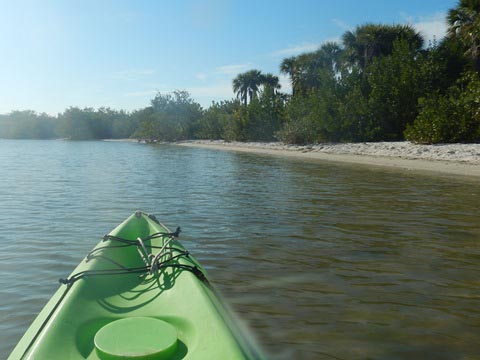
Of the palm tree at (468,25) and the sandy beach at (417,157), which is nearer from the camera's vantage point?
the sandy beach at (417,157)

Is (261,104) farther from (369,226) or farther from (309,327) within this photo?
(309,327)

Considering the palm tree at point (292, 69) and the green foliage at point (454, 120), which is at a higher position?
the palm tree at point (292, 69)

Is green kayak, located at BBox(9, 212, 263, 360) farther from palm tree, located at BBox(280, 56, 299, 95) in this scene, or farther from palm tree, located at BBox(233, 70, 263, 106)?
palm tree, located at BBox(233, 70, 263, 106)

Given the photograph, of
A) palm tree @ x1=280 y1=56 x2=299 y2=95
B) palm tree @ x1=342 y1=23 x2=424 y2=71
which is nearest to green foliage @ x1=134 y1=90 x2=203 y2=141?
palm tree @ x1=280 y1=56 x2=299 y2=95

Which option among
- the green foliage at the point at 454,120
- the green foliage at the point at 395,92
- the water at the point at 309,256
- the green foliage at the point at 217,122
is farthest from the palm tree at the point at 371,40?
the water at the point at 309,256

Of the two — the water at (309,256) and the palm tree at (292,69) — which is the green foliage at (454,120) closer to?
the water at (309,256)

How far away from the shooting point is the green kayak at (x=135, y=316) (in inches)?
95.1

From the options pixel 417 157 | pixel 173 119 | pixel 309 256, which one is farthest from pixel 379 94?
pixel 173 119

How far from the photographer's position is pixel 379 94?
1178 inches

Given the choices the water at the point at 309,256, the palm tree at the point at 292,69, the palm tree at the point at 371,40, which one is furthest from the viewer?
the palm tree at the point at 292,69

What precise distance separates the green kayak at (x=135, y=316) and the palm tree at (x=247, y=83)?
60146mm

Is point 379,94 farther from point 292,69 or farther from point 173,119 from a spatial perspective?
point 173,119

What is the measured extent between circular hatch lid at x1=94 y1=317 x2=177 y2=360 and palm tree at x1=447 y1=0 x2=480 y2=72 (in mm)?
28395

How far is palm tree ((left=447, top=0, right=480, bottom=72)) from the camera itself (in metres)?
25.8
